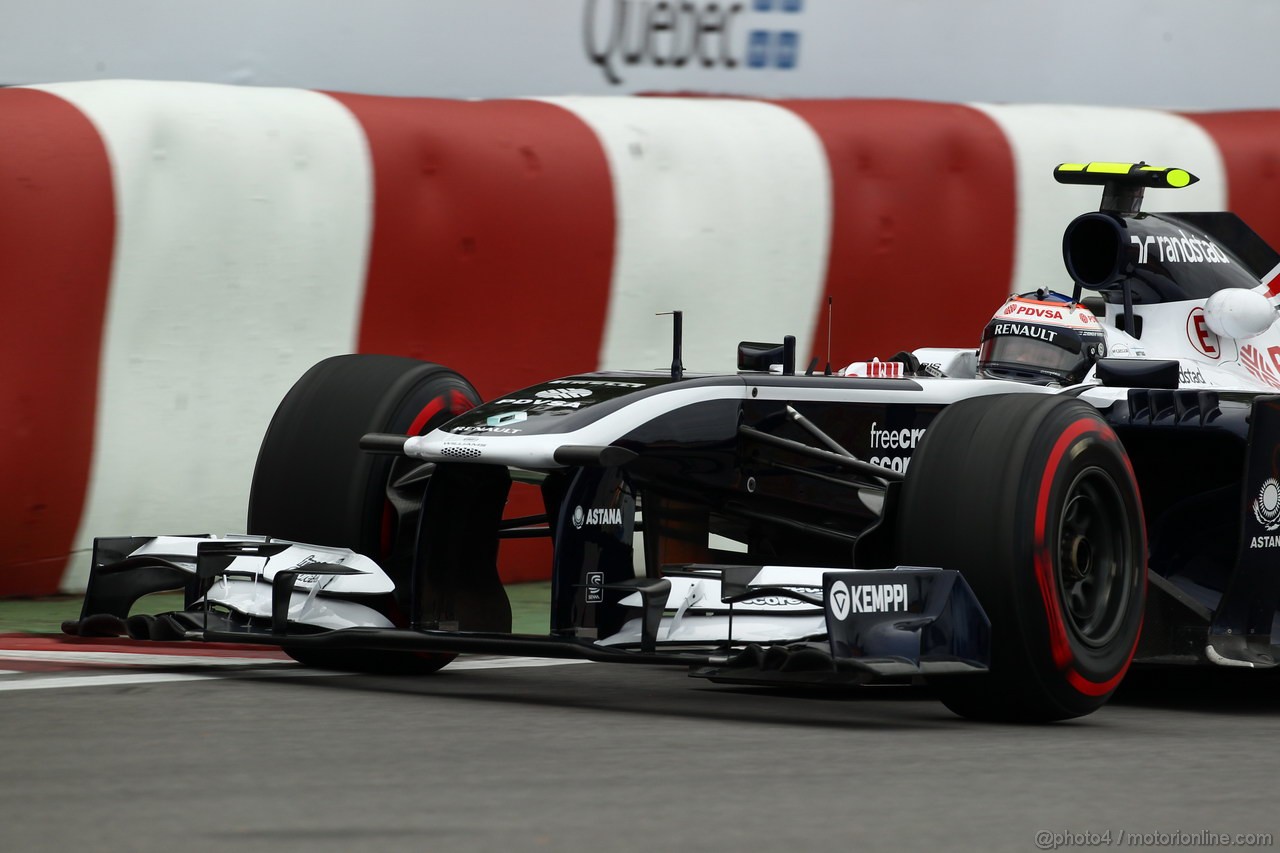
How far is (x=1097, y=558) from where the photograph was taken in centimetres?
633

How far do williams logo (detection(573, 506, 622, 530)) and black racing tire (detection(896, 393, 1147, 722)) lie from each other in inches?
31.3

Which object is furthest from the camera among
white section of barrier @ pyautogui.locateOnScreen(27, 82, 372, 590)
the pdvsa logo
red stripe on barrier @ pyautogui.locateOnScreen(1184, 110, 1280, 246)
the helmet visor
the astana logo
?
red stripe on barrier @ pyautogui.locateOnScreen(1184, 110, 1280, 246)

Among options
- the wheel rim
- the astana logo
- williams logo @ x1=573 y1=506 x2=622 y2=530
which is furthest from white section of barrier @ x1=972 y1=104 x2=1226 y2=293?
williams logo @ x1=573 y1=506 x2=622 y2=530

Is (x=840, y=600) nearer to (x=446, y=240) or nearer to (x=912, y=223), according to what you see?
(x=446, y=240)

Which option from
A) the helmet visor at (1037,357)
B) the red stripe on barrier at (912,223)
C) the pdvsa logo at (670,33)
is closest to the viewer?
the helmet visor at (1037,357)

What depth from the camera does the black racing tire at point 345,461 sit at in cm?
682

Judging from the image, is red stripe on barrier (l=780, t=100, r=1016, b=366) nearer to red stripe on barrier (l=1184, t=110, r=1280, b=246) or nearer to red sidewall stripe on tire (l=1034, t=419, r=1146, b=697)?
red stripe on barrier (l=1184, t=110, r=1280, b=246)

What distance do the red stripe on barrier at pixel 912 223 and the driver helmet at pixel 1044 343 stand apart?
197 centimetres

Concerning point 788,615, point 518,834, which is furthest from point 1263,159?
point 518,834

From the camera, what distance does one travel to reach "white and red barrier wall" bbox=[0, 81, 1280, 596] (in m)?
8.02

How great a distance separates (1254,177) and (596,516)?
5544 mm

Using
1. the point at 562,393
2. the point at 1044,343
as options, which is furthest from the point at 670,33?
the point at 562,393

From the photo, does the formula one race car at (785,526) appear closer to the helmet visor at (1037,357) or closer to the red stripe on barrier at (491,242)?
the helmet visor at (1037,357)

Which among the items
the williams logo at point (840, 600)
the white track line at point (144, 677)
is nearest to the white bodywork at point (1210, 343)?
the white track line at point (144, 677)
